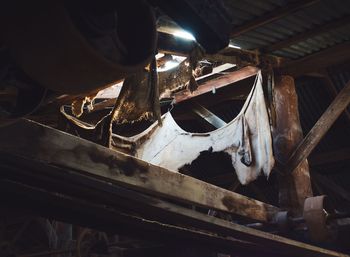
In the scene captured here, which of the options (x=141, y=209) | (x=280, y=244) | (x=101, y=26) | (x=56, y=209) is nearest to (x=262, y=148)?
(x=280, y=244)

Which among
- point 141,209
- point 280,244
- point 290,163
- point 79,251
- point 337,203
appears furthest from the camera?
point 337,203

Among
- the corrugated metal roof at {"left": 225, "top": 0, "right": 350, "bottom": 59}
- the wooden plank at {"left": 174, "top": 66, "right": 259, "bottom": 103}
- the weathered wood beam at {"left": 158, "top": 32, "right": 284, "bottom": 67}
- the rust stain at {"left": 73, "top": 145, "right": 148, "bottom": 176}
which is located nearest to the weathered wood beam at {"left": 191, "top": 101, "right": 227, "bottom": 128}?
the wooden plank at {"left": 174, "top": 66, "right": 259, "bottom": 103}

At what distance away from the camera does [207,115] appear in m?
6.55

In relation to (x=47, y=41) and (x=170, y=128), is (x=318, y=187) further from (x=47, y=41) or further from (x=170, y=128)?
(x=47, y=41)

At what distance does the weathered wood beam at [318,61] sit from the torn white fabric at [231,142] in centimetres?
57

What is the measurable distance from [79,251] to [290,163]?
3202mm

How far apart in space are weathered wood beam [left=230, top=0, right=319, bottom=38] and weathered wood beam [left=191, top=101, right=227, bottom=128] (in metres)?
2.02

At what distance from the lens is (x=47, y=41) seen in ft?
4.07

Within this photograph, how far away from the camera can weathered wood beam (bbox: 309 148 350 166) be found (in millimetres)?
8271

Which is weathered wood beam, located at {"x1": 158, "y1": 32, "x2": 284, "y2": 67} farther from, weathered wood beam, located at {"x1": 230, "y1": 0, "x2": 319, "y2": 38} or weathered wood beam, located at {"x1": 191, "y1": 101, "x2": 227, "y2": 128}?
weathered wood beam, located at {"x1": 191, "y1": 101, "x2": 227, "y2": 128}

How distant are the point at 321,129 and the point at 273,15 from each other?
1.76 m

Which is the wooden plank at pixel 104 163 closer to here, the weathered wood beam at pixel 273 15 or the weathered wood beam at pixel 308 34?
the weathered wood beam at pixel 273 15

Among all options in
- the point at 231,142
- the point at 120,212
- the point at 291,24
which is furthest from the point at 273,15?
the point at 120,212

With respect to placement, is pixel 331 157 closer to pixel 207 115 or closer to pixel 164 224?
pixel 207 115
